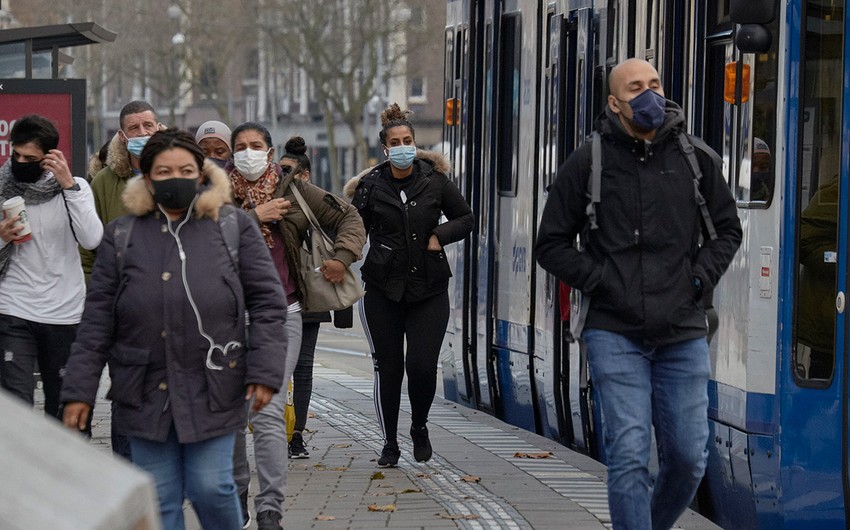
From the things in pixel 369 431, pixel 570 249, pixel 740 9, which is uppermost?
pixel 740 9

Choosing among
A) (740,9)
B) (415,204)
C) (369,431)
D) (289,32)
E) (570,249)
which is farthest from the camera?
(289,32)

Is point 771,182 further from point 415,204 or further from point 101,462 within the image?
point 101,462

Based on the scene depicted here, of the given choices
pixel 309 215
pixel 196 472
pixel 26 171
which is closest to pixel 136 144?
pixel 26 171

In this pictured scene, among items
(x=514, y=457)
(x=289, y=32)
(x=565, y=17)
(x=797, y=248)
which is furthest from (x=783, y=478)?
(x=289, y=32)

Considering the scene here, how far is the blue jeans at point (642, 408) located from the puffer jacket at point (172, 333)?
3.79 ft

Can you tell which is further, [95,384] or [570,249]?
[570,249]

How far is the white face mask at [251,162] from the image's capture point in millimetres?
7676

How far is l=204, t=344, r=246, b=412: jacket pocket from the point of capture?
5.64 m

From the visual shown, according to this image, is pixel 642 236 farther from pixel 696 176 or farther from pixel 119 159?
pixel 119 159

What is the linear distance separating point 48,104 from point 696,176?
7.11m

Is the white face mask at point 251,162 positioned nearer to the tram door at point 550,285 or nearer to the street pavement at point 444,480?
the street pavement at point 444,480

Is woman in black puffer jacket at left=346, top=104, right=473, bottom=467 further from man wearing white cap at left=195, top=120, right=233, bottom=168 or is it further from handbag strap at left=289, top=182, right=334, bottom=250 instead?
man wearing white cap at left=195, top=120, right=233, bottom=168

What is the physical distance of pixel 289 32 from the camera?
57.7 meters

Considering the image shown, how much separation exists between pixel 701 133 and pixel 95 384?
3.25 m
